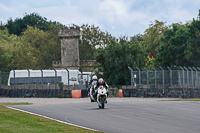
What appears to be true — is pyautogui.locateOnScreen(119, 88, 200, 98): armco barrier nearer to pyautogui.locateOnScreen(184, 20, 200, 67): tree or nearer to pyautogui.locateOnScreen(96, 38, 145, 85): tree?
pyautogui.locateOnScreen(96, 38, 145, 85): tree

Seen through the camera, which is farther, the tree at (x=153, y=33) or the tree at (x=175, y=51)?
the tree at (x=153, y=33)

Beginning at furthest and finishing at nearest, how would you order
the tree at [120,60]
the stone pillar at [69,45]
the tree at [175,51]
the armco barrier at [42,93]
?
the stone pillar at [69,45] → the tree at [175,51] → the tree at [120,60] → the armco barrier at [42,93]

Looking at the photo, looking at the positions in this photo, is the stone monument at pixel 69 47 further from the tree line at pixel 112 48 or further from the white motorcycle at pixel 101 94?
the white motorcycle at pixel 101 94

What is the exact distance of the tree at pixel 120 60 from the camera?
63188mm

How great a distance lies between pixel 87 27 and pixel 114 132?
102m

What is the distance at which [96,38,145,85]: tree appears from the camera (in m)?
63.2

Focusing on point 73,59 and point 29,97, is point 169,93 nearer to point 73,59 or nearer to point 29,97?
point 29,97

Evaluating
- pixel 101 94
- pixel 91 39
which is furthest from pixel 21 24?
pixel 101 94

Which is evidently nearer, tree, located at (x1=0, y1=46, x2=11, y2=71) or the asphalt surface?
the asphalt surface

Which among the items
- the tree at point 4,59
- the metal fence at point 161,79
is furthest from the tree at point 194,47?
the tree at point 4,59

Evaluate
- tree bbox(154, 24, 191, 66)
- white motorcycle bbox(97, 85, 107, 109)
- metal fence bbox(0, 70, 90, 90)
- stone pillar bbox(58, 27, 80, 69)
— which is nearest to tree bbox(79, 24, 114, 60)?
stone pillar bbox(58, 27, 80, 69)

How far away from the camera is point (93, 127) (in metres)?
16.0

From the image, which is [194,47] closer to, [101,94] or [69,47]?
[69,47]

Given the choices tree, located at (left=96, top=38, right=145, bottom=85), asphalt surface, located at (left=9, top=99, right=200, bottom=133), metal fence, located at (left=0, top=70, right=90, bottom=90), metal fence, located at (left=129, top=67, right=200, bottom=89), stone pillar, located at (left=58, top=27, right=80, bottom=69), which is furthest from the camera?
stone pillar, located at (left=58, top=27, right=80, bottom=69)
